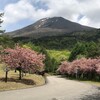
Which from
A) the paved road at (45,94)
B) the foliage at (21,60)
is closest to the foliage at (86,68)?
the foliage at (21,60)

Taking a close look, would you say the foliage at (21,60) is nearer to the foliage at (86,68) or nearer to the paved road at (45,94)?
the paved road at (45,94)

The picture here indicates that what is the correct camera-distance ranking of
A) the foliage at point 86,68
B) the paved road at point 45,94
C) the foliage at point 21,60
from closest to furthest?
the paved road at point 45,94 → the foliage at point 21,60 → the foliage at point 86,68

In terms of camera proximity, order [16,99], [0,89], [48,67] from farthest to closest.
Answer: [48,67], [0,89], [16,99]

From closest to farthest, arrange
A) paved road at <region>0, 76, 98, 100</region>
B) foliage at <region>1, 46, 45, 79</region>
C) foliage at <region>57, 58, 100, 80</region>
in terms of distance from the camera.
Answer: paved road at <region>0, 76, 98, 100</region>
foliage at <region>1, 46, 45, 79</region>
foliage at <region>57, 58, 100, 80</region>

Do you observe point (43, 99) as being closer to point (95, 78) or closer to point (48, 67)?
point (95, 78)

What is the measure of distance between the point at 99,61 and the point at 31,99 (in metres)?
63.3

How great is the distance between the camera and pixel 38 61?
54.1m

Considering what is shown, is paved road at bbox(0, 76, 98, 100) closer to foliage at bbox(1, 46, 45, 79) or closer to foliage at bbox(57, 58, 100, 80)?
foliage at bbox(1, 46, 45, 79)

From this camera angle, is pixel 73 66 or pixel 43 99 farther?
pixel 73 66

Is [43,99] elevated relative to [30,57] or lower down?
Answer: lower down

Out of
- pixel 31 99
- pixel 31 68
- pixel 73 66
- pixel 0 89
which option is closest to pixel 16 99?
pixel 31 99

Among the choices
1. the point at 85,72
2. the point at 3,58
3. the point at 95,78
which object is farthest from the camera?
the point at 85,72

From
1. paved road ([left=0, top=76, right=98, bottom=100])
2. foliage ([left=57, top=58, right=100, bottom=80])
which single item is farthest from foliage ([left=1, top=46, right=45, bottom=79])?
foliage ([left=57, top=58, right=100, bottom=80])

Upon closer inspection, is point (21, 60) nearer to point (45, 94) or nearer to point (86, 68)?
point (45, 94)
